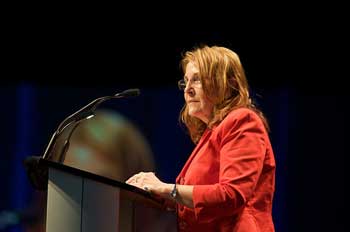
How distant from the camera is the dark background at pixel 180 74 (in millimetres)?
3367

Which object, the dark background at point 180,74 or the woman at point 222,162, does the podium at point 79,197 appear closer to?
the woman at point 222,162

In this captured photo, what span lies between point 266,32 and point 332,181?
0.96 m

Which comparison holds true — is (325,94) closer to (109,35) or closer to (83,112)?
(109,35)

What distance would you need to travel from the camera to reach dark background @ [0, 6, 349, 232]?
3367 mm

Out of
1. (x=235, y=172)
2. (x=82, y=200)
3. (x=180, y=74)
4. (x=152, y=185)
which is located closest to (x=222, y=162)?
(x=235, y=172)

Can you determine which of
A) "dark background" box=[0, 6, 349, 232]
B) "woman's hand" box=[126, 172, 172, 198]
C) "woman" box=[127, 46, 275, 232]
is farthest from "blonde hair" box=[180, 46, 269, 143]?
"dark background" box=[0, 6, 349, 232]

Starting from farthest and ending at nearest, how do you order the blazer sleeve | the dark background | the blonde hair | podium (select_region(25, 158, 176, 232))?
the dark background
the blonde hair
the blazer sleeve
podium (select_region(25, 158, 176, 232))

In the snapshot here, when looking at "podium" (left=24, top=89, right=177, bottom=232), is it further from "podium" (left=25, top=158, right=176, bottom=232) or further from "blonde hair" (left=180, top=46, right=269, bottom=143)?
"blonde hair" (left=180, top=46, right=269, bottom=143)

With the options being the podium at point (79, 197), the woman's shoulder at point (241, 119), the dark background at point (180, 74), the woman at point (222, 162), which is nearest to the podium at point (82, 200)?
the podium at point (79, 197)

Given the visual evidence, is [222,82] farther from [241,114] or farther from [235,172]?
[235,172]

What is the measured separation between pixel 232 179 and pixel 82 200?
380mm

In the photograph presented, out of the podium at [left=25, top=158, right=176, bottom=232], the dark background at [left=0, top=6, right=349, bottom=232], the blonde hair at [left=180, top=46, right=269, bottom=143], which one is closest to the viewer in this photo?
the podium at [left=25, top=158, right=176, bottom=232]

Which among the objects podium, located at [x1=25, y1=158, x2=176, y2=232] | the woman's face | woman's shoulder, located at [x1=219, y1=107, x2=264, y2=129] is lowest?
podium, located at [x1=25, y1=158, x2=176, y2=232]

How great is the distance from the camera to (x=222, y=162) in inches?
59.6
